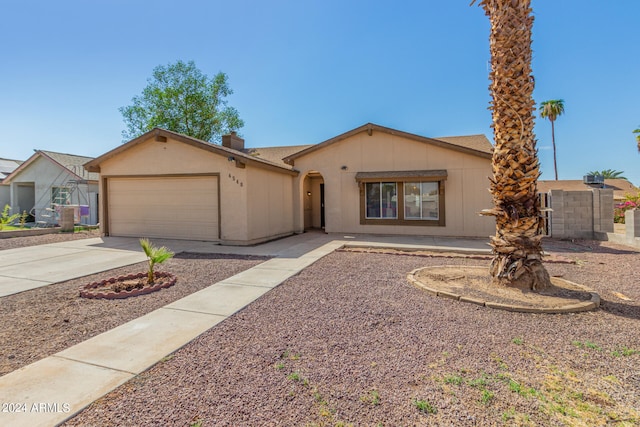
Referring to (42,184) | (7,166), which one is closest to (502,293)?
(42,184)

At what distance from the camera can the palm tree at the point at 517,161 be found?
529 centimetres

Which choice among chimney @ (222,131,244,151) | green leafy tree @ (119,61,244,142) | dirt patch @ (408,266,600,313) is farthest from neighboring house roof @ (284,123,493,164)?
green leafy tree @ (119,61,244,142)

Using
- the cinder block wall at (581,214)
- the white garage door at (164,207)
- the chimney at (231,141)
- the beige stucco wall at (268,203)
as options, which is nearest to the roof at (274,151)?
the chimney at (231,141)

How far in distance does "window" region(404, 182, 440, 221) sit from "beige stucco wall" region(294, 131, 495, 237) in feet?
1.46

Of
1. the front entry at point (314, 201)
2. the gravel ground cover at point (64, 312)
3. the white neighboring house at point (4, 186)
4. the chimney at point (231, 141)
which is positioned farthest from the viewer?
the white neighboring house at point (4, 186)

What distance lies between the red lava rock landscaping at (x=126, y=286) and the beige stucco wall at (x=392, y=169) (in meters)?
8.84

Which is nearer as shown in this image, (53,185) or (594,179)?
(594,179)

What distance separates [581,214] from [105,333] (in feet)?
50.0

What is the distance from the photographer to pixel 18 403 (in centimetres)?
248

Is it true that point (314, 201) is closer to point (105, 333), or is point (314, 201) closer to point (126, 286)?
point (126, 286)

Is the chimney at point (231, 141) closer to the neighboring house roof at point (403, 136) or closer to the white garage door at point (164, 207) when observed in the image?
the neighboring house roof at point (403, 136)

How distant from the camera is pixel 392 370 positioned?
2.99m

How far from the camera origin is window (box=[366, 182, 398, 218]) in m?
13.7

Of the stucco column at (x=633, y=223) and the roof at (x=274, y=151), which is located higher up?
the roof at (x=274, y=151)
